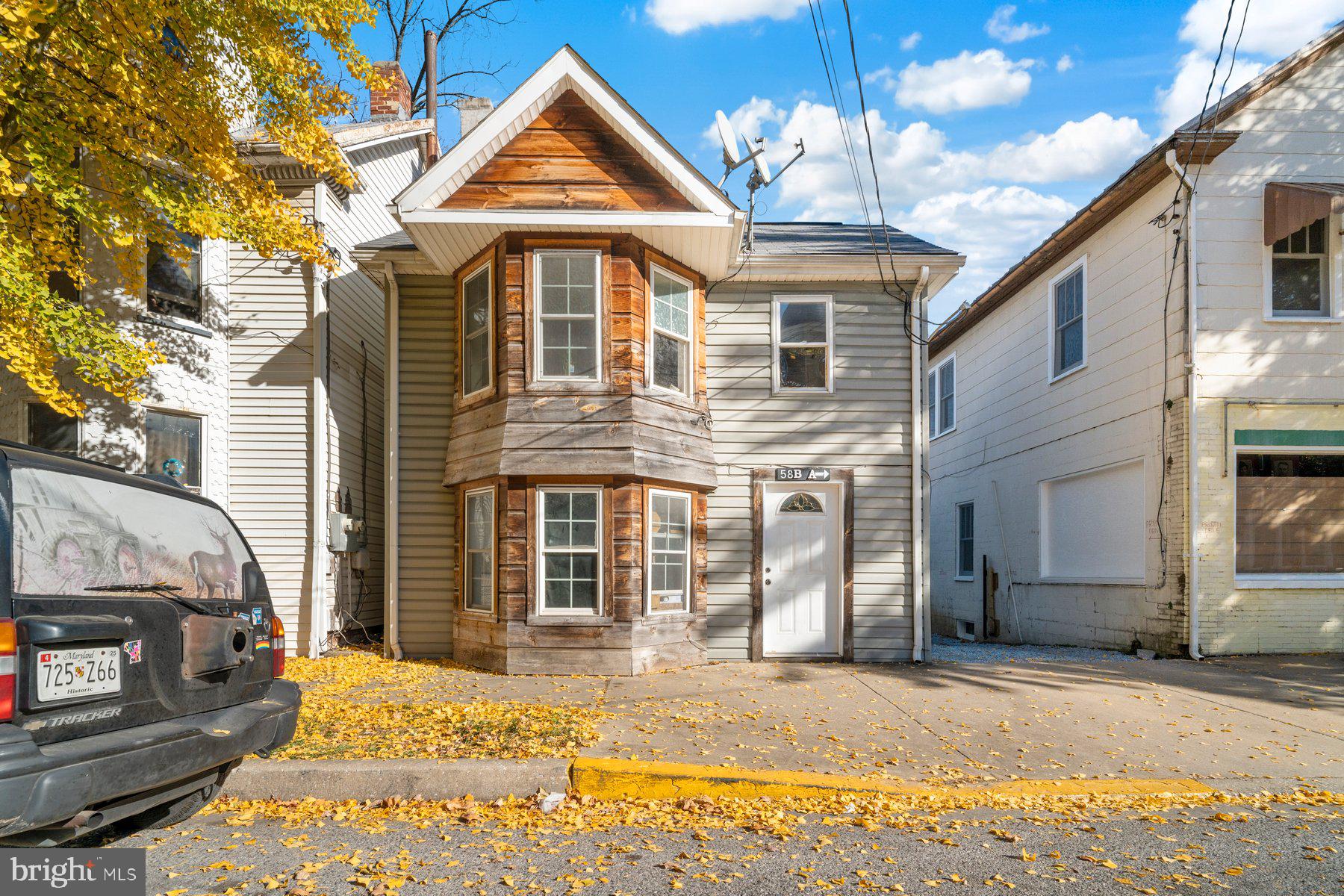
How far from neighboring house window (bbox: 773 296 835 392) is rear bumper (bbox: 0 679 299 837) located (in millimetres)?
8292

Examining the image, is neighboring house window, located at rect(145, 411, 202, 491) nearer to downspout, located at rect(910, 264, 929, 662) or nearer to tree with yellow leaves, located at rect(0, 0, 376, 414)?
tree with yellow leaves, located at rect(0, 0, 376, 414)

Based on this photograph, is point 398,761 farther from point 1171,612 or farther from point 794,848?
point 1171,612

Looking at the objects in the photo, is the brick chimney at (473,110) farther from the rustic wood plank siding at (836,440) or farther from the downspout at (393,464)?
the rustic wood plank siding at (836,440)

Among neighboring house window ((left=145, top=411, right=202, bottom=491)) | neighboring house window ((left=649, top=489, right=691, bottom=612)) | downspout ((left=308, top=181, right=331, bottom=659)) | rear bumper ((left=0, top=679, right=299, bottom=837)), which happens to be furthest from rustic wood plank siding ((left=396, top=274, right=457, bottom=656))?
rear bumper ((left=0, top=679, right=299, bottom=837))

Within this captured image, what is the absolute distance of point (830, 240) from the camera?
12.2 metres

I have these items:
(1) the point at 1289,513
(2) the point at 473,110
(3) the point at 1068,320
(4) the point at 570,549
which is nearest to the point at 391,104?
(2) the point at 473,110

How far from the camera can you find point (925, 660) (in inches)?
433

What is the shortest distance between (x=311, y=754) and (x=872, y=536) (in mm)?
7500

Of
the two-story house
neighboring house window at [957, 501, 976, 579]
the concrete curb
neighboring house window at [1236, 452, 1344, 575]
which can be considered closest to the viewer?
the concrete curb

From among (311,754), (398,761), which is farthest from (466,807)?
(311,754)

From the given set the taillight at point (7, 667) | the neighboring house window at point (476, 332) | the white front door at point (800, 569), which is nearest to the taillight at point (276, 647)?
the taillight at point (7, 667)

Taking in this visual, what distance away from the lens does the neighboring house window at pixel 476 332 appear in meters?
10.5

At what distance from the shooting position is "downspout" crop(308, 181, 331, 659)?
11.0 m

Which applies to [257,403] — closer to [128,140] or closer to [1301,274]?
[128,140]
